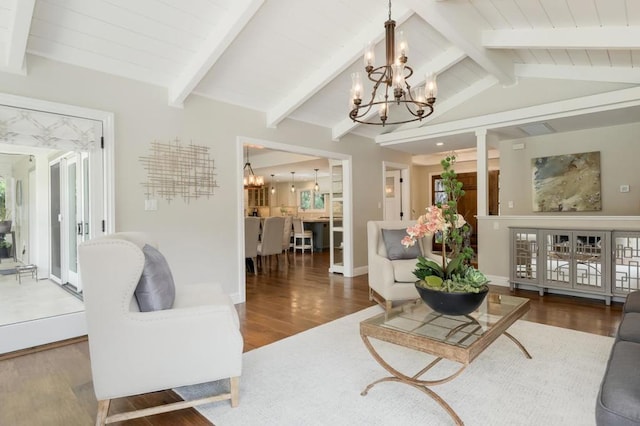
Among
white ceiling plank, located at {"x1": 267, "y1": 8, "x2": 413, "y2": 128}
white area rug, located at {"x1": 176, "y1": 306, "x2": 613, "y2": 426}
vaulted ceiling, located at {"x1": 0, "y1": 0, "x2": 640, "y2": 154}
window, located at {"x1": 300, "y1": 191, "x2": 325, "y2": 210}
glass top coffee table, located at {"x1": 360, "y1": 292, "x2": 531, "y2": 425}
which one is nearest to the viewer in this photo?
glass top coffee table, located at {"x1": 360, "y1": 292, "x2": 531, "y2": 425}

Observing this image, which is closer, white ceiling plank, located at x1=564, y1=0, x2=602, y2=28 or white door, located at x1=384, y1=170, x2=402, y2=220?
white ceiling plank, located at x1=564, y1=0, x2=602, y2=28

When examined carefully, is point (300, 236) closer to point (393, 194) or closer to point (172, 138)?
point (393, 194)

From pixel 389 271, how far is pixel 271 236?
325 centimetres

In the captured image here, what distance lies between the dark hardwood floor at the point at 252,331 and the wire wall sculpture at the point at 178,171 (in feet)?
4.68

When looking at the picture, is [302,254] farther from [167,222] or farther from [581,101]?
[581,101]

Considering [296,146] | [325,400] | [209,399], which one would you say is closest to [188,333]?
[209,399]

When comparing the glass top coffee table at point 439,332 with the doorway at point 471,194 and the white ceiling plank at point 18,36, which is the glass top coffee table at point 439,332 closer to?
the white ceiling plank at point 18,36

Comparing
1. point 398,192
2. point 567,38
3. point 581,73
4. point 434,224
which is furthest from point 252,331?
point 398,192

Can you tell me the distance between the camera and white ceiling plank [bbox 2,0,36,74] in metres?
2.30

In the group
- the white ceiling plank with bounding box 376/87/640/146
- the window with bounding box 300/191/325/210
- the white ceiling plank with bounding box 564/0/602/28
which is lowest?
the window with bounding box 300/191/325/210

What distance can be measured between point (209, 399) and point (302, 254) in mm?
6796

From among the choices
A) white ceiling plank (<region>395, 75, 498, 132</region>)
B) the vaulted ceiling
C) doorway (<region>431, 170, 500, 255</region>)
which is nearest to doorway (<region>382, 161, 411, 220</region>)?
doorway (<region>431, 170, 500, 255</region>)

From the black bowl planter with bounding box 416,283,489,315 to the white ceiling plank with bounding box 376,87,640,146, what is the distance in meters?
3.38

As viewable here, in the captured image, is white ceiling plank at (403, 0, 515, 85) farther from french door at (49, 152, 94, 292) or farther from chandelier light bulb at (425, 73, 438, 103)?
french door at (49, 152, 94, 292)
